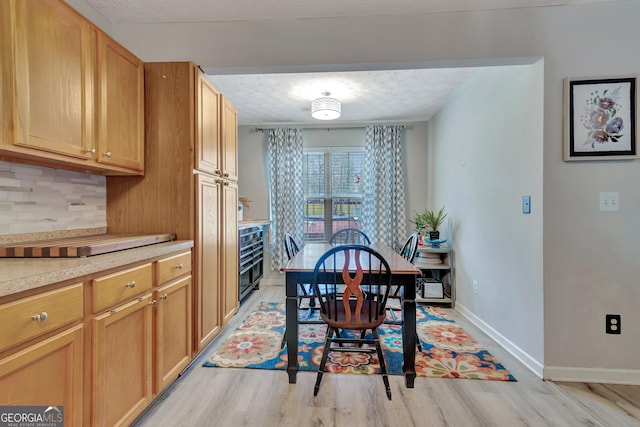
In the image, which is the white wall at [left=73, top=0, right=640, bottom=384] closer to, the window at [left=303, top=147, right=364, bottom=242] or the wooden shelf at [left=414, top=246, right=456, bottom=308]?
the wooden shelf at [left=414, top=246, right=456, bottom=308]

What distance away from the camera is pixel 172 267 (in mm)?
1663

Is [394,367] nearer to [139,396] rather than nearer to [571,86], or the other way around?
[139,396]

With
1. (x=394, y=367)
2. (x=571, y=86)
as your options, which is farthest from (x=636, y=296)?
(x=394, y=367)

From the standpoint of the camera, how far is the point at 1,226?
132 cm

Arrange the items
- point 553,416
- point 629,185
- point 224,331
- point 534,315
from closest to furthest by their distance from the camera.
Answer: point 553,416 → point 629,185 → point 534,315 → point 224,331

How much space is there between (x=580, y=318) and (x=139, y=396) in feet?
8.62

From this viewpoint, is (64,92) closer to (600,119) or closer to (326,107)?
(326,107)

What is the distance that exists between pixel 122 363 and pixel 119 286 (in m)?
0.36

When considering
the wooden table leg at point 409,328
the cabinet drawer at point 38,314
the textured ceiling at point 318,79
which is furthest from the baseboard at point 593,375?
the cabinet drawer at point 38,314

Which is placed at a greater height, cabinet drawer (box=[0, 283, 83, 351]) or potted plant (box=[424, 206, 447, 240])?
potted plant (box=[424, 206, 447, 240])

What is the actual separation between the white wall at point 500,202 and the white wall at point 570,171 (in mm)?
84

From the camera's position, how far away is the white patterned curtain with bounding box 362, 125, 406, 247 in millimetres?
3988

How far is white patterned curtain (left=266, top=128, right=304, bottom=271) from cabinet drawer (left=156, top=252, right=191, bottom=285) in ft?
7.40

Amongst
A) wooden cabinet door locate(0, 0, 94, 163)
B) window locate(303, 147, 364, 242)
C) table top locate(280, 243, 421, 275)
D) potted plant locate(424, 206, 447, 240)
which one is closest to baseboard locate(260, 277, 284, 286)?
window locate(303, 147, 364, 242)
